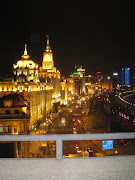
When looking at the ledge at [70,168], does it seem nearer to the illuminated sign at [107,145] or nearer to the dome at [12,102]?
the illuminated sign at [107,145]

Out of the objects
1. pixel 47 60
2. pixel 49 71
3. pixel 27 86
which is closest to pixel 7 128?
pixel 27 86

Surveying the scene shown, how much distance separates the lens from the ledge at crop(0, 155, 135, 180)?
347 centimetres

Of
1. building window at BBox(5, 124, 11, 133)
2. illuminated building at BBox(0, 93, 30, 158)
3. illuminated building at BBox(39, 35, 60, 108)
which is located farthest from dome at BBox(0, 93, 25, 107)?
illuminated building at BBox(39, 35, 60, 108)

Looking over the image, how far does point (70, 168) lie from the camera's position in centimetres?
375

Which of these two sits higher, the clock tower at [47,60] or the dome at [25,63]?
the clock tower at [47,60]

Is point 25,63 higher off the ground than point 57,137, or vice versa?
point 25,63

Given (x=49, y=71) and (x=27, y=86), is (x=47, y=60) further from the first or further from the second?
(x=27, y=86)

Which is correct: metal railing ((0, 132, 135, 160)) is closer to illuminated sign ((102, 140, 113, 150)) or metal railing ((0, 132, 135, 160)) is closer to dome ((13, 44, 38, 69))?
illuminated sign ((102, 140, 113, 150))

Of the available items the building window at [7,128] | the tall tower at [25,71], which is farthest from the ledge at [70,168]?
the tall tower at [25,71]

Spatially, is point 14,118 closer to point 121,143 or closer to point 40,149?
point 40,149

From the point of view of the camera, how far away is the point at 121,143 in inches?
947

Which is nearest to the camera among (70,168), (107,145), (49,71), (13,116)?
(70,168)

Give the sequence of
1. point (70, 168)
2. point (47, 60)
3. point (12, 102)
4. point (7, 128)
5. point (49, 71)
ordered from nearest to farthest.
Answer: point (70, 168) < point (7, 128) < point (12, 102) < point (49, 71) < point (47, 60)

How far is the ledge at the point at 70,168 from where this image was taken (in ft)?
11.4
